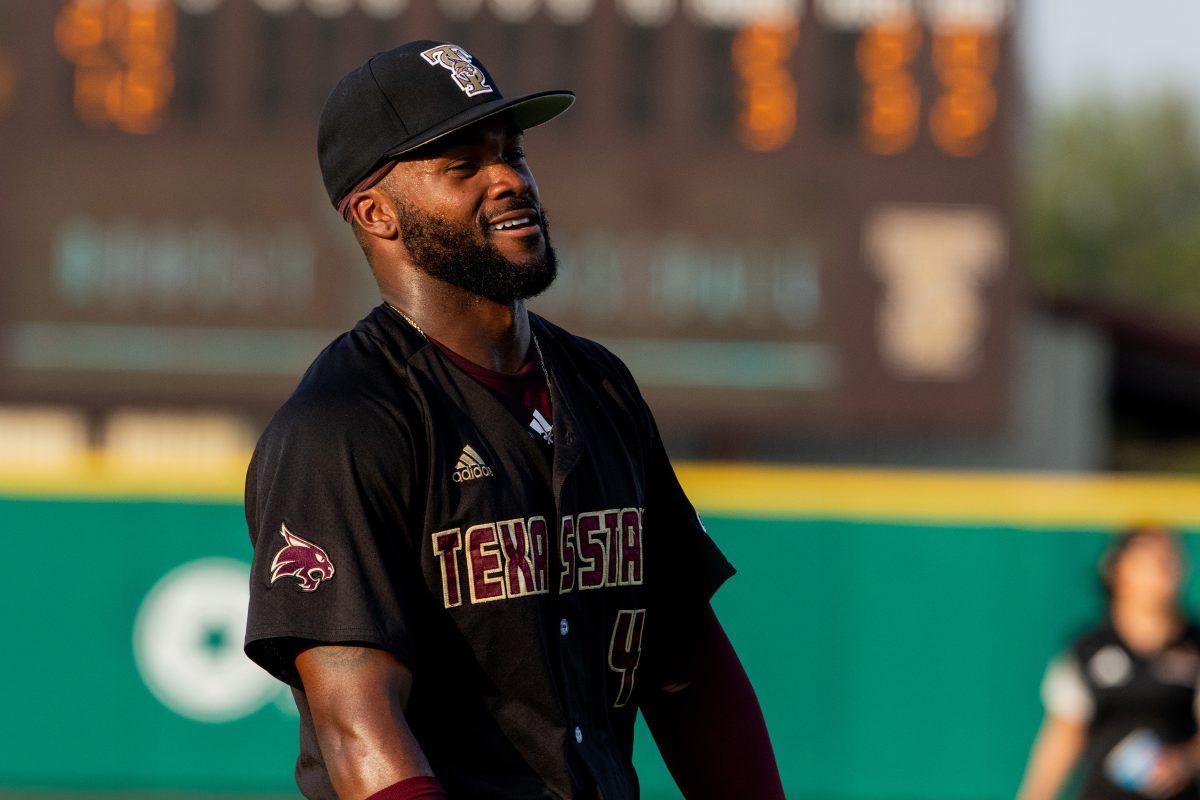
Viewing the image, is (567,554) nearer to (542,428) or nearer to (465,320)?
(542,428)

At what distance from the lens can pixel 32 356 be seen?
10.9 m

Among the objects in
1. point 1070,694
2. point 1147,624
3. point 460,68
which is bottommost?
point 1070,694

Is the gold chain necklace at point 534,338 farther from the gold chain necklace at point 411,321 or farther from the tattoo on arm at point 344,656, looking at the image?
the tattoo on arm at point 344,656

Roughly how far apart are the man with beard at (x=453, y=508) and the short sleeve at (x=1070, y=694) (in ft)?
11.2

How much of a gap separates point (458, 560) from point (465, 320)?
28 cm

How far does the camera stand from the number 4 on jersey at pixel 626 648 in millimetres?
2068

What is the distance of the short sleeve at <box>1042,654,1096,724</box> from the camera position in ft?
17.6

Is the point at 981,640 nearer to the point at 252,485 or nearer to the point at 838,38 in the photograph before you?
the point at 838,38

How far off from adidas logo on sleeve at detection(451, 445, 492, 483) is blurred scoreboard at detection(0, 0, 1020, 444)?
8.94 metres

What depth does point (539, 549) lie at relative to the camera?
76.5 inches

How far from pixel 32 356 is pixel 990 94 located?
5562 mm

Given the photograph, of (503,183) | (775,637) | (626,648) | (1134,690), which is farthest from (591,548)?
(775,637)

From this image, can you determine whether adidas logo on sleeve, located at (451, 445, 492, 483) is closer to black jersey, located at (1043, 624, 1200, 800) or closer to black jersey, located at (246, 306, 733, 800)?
black jersey, located at (246, 306, 733, 800)

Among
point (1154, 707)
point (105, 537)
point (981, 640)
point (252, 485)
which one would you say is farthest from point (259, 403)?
point (252, 485)
